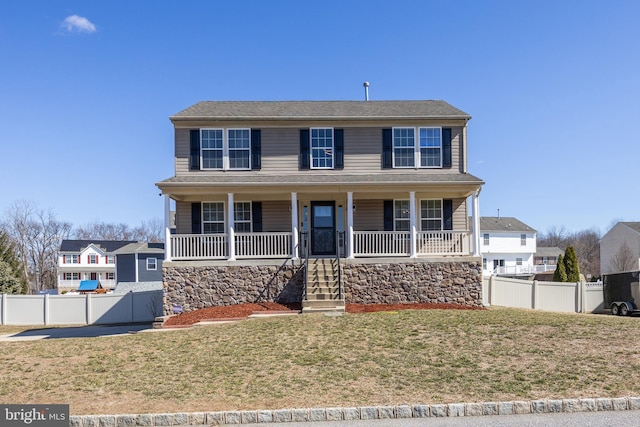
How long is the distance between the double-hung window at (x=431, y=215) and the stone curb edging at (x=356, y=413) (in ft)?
37.6

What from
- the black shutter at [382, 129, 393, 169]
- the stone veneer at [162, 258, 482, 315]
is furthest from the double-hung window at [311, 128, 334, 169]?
the stone veneer at [162, 258, 482, 315]

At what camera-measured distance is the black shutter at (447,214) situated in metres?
18.1

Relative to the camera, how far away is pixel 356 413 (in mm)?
6641

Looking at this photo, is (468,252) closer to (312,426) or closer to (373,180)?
(373,180)

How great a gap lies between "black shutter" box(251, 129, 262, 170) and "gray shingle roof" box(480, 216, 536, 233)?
38304mm

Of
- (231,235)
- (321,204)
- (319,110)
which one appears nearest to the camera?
(231,235)

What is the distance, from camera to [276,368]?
8547mm

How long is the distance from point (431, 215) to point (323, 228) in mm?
4084

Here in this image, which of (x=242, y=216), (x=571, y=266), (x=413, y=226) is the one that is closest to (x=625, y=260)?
(x=571, y=266)

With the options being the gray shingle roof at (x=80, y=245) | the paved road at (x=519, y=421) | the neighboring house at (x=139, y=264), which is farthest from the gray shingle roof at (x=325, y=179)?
the gray shingle roof at (x=80, y=245)

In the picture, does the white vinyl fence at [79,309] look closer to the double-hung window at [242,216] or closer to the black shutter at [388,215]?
the double-hung window at [242,216]

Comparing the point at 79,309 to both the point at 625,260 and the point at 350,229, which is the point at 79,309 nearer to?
the point at 350,229

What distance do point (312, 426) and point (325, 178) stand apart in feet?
38.2

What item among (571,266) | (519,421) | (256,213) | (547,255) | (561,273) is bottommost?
(547,255)
